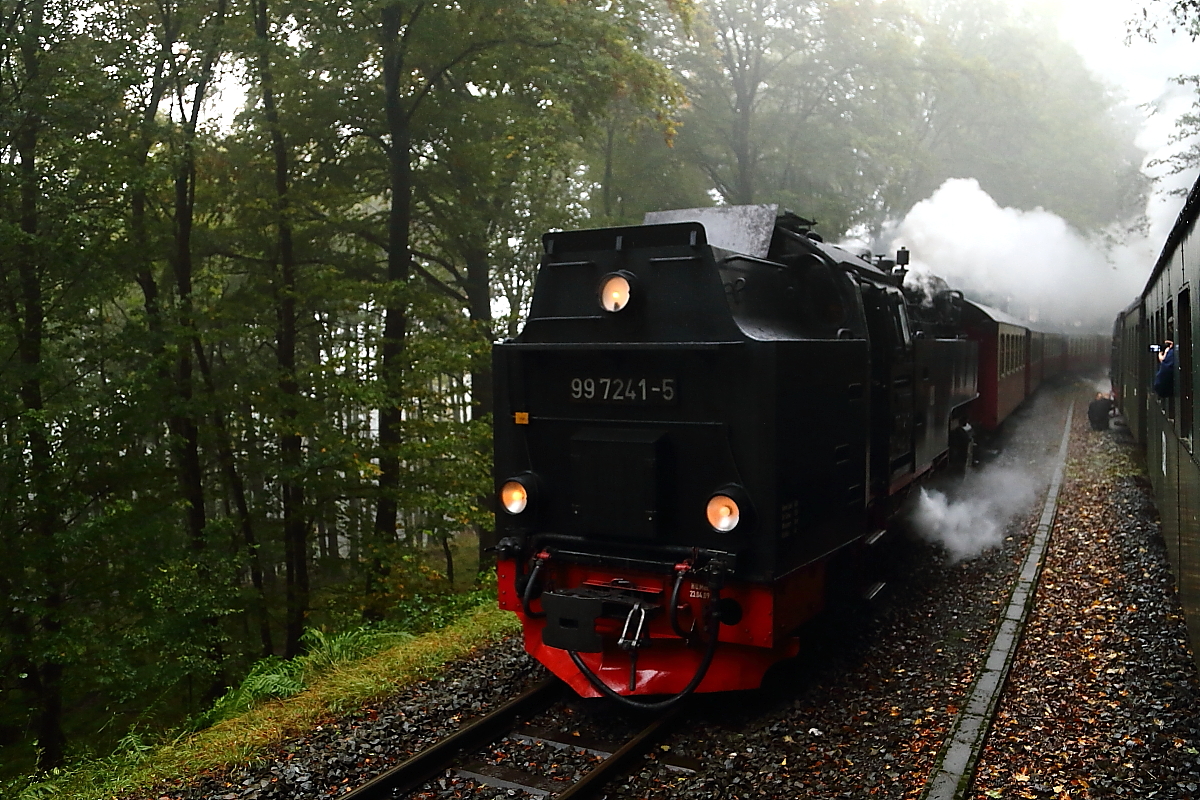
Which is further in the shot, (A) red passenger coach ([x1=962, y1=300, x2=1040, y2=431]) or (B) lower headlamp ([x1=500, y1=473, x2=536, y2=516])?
(A) red passenger coach ([x1=962, y1=300, x2=1040, y2=431])

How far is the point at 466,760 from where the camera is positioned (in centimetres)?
506

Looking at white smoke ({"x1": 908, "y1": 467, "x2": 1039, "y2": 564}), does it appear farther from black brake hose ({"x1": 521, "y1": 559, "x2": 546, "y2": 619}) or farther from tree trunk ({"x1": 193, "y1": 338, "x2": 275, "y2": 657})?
tree trunk ({"x1": 193, "y1": 338, "x2": 275, "y2": 657})

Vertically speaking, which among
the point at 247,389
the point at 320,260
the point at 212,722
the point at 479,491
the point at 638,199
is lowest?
the point at 212,722

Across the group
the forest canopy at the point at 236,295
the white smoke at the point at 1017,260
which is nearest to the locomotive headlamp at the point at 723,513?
the forest canopy at the point at 236,295

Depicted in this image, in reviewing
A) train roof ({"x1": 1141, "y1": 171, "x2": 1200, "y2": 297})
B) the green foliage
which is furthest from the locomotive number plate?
train roof ({"x1": 1141, "y1": 171, "x2": 1200, "y2": 297})

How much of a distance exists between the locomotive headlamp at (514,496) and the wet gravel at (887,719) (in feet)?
4.05

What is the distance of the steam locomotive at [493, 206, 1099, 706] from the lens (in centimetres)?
525

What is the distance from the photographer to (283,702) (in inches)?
245

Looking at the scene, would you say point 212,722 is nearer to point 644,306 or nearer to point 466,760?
point 466,760

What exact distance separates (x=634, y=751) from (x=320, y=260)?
1071 centimetres

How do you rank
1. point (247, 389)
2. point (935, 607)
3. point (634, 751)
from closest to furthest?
point (634, 751)
point (935, 607)
point (247, 389)

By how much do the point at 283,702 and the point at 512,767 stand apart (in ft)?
6.93

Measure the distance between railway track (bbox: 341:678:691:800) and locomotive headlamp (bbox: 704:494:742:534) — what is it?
1218 mm

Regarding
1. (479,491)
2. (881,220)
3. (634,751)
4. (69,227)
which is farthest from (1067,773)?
(881,220)
